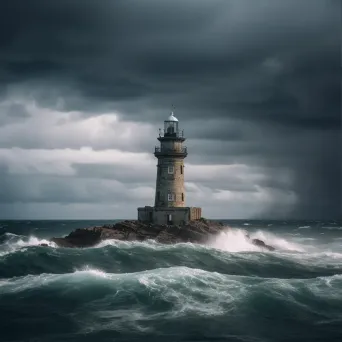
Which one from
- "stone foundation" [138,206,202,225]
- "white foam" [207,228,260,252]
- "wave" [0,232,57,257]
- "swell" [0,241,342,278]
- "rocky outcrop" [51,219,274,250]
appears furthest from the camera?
"stone foundation" [138,206,202,225]

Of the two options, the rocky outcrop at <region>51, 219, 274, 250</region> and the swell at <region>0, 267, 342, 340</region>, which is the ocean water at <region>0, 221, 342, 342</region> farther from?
the rocky outcrop at <region>51, 219, 274, 250</region>

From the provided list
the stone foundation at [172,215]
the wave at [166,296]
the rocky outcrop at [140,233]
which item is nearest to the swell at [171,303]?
the wave at [166,296]

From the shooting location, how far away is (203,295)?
25906 millimetres

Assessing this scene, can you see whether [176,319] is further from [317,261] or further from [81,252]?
[317,261]

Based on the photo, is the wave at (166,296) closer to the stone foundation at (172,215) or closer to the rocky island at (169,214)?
the rocky island at (169,214)

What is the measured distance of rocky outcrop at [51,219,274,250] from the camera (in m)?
50.3

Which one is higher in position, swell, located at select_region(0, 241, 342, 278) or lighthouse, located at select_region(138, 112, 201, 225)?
lighthouse, located at select_region(138, 112, 201, 225)

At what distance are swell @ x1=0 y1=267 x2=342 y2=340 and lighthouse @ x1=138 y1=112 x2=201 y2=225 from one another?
2495 centimetres

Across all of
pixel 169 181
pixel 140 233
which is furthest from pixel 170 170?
pixel 140 233

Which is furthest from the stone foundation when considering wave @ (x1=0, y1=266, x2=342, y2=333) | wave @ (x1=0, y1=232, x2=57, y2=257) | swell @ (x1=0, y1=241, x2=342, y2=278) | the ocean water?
wave @ (x1=0, y1=266, x2=342, y2=333)

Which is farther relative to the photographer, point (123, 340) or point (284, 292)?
point (284, 292)

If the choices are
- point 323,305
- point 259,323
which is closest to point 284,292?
point 323,305

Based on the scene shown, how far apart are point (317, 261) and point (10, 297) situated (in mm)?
26735

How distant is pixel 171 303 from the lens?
965 inches
